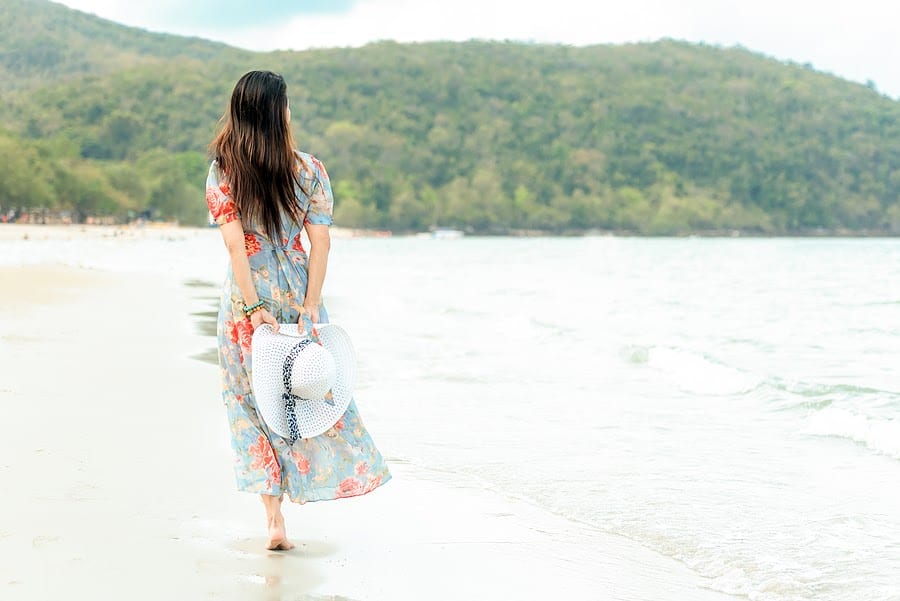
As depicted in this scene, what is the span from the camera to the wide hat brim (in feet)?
13.4

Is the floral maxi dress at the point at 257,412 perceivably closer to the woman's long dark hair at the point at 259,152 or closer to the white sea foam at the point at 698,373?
the woman's long dark hair at the point at 259,152

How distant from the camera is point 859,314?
1905 centimetres

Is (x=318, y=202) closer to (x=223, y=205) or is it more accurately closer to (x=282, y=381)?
(x=223, y=205)

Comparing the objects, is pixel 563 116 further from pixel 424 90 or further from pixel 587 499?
pixel 587 499

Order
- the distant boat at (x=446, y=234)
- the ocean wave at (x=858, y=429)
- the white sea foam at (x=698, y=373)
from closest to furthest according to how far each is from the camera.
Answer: the ocean wave at (x=858, y=429)
the white sea foam at (x=698, y=373)
the distant boat at (x=446, y=234)

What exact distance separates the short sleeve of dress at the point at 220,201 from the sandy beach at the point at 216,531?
47.1 inches

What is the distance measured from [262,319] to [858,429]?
15.9 ft

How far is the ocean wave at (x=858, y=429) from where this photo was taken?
7.08 meters

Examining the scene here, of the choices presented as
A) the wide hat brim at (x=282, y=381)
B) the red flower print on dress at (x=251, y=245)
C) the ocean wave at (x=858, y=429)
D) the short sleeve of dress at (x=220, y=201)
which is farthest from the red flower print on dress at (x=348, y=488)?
the ocean wave at (x=858, y=429)

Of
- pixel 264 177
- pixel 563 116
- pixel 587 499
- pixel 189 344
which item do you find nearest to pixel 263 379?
pixel 264 177

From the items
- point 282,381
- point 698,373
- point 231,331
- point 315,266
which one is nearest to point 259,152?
point 315,266

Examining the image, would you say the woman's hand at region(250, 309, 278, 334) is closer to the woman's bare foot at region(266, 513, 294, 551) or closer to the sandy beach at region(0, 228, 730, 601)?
the woman's bare foot at region(266, 513, 294, 551)

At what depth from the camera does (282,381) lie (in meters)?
4.11

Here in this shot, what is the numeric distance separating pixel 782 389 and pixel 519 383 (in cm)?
215
